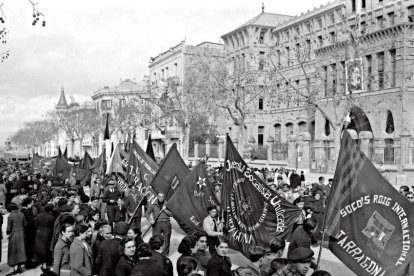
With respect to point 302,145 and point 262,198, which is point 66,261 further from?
point 302,145

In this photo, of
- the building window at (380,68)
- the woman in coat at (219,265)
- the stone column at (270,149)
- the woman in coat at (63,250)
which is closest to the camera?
the woman in coat at (219,265)

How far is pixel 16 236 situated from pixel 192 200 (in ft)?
12.0

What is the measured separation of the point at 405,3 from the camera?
1359 inches

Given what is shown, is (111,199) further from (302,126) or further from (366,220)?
(302,126)

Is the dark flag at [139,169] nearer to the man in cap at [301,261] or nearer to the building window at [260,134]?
the man in cap at [301,261]

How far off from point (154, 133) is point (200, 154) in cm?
2131

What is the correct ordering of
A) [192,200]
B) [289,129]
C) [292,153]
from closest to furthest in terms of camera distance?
[192,200], [292,153], [289,129]

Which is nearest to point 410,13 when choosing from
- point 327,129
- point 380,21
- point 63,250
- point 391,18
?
point 391,18

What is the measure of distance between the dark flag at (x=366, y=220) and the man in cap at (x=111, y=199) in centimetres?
751

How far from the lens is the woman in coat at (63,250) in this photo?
7.55 m

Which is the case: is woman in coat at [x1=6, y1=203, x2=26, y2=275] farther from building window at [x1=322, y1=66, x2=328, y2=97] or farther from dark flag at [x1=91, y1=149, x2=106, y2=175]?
building window at [x1=322, y1=66, x2=328, y2=97]

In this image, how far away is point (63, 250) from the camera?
298 inches

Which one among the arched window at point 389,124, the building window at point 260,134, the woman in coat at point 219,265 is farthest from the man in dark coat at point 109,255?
the building window at point 260,134

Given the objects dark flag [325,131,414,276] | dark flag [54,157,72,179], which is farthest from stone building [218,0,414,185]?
dark flag [325,131,414,276]
